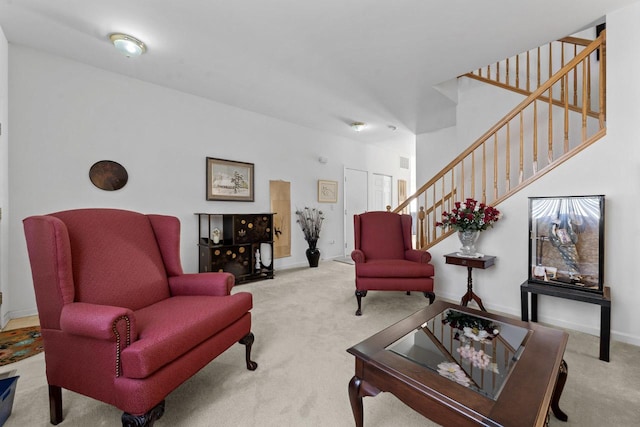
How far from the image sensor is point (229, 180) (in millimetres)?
4309

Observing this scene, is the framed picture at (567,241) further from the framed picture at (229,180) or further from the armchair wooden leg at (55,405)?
the framed picture at (229,180)

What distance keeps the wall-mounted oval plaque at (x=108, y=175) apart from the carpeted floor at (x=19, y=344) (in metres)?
1.54

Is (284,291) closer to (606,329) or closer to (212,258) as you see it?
(212,258)

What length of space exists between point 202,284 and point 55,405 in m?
0.86

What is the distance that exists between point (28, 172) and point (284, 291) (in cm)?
297

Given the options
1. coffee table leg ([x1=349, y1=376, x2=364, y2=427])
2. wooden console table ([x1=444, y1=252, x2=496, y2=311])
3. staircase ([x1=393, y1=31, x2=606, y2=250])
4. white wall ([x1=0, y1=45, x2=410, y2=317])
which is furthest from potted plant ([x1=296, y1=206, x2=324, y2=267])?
coffee table leg ([x1=349, y1=376, x2=364, y2=427])

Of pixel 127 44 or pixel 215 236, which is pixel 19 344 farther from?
pixel 127 44

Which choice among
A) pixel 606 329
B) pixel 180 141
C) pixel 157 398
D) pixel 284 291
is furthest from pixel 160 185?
pixel 606 329

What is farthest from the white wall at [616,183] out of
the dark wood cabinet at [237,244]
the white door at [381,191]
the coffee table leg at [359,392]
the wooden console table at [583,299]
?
the white door at [381,191]

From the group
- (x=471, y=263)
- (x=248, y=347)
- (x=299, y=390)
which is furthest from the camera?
(x=471, y=263)

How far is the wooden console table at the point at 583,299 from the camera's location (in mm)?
1941

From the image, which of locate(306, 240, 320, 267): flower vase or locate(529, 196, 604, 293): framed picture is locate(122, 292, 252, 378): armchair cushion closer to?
locate(529, 196, 604, 293): framed picture

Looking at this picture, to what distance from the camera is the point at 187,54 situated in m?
2.93

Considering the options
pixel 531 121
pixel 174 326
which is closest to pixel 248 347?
pixel 174 326
